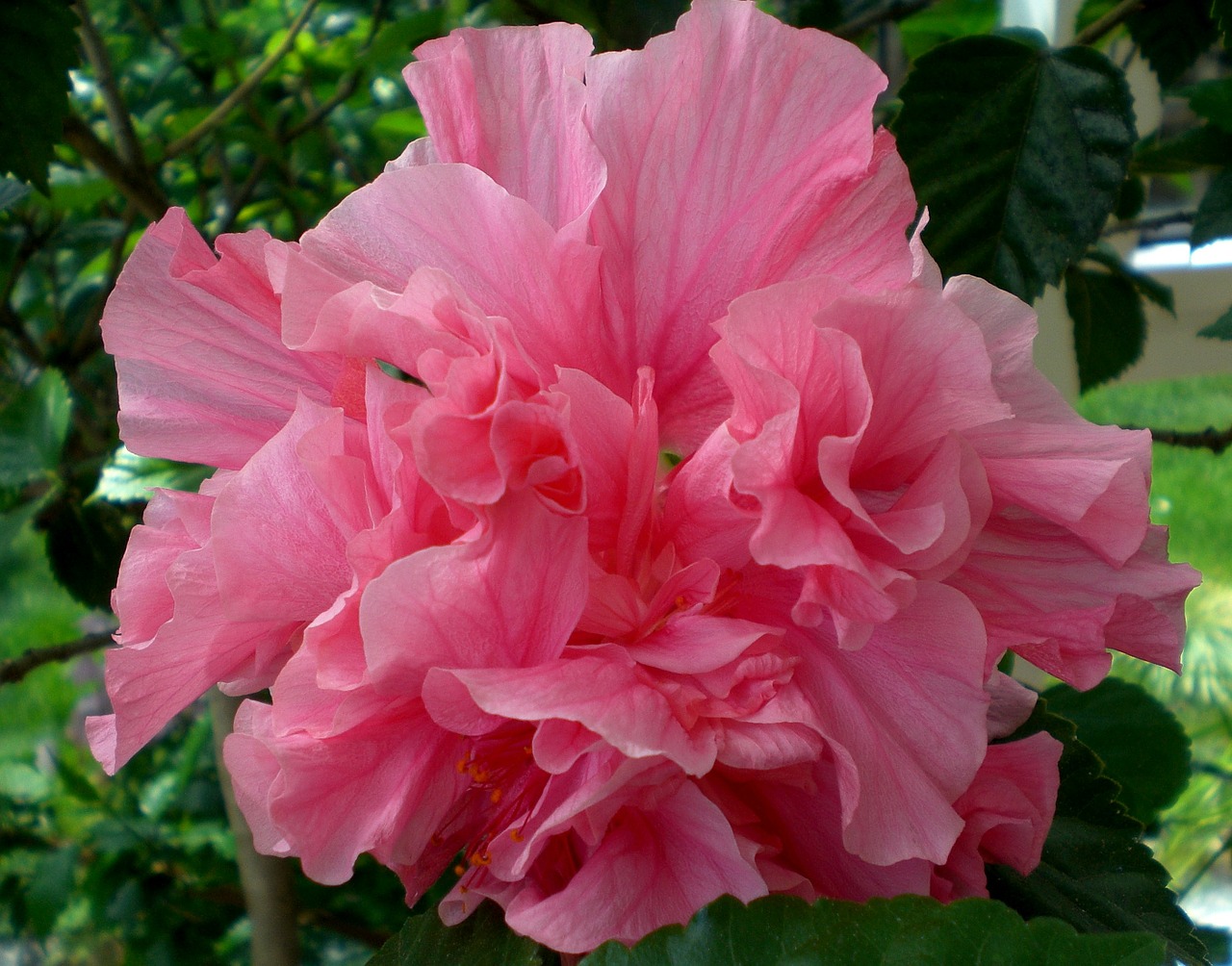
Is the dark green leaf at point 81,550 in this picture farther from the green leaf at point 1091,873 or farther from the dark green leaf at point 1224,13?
the dark green leaf at point 1224,13

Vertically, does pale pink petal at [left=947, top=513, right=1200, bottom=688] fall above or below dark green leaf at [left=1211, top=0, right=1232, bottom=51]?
below

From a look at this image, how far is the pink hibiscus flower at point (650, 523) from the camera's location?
324 mm

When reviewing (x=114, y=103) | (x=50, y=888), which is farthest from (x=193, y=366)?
(x=50, y=888)

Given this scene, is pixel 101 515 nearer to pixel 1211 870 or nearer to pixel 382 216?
pixel 382 216

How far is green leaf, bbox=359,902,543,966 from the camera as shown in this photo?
40cm

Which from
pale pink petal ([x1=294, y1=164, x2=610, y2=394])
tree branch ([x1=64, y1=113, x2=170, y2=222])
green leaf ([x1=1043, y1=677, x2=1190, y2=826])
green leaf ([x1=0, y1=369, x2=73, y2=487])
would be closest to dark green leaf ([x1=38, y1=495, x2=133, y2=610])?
green leaf ([x1=0, y1=369, x2=73, y2=487])

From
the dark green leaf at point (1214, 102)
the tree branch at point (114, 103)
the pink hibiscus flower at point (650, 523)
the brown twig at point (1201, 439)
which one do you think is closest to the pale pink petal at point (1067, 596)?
the pink hibiscus flower at point (650, 523)

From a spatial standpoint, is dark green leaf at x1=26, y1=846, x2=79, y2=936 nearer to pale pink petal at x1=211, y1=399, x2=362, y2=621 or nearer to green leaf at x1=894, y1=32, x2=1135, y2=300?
pale pink petal at x1=211, y1=399, x2=362, y2=621

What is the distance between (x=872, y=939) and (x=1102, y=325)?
27.0 inches

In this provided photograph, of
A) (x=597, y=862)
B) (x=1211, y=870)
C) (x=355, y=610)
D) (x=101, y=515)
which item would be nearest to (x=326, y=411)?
(x=355, y=610)

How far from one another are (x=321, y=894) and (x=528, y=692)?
34.3 inches

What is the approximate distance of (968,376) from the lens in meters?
0.32

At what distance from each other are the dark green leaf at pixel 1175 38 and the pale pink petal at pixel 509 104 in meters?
0.57

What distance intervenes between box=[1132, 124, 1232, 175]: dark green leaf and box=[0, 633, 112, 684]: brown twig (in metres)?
0.79
